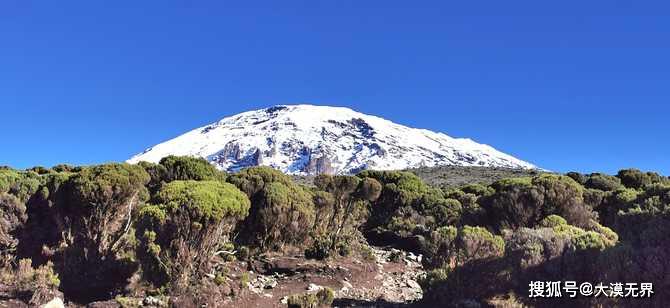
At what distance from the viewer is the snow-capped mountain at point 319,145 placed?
429 ft

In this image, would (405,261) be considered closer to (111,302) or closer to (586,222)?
(586,222)

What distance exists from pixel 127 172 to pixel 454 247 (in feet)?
27.6

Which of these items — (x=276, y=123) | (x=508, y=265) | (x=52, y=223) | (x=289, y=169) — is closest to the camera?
(x=508, y=265)

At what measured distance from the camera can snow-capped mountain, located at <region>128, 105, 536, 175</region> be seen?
13062 cm

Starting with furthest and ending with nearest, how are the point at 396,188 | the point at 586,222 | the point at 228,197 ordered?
the point at 396,188 < the point at 586,222 < the point at 228,197

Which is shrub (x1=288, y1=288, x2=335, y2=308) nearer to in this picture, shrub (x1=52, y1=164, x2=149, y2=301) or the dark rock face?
shrub (x1=52, y1=164, x2=149, y2=301)

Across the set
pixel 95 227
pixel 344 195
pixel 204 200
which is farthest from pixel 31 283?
pixel 344 195

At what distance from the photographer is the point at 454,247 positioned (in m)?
12.0

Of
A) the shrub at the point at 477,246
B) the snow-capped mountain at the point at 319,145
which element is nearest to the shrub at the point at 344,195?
the shrub at the point at 477,246

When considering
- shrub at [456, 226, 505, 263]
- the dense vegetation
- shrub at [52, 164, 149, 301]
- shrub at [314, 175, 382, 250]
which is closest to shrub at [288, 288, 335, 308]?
the dense vegetation

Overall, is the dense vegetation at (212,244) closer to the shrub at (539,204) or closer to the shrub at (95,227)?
the shrub at (95,227)

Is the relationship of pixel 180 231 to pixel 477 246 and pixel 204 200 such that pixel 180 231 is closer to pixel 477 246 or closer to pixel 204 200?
pixel 204 200

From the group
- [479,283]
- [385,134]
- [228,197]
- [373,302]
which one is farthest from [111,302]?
[385,134]

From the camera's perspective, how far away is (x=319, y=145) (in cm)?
14738
